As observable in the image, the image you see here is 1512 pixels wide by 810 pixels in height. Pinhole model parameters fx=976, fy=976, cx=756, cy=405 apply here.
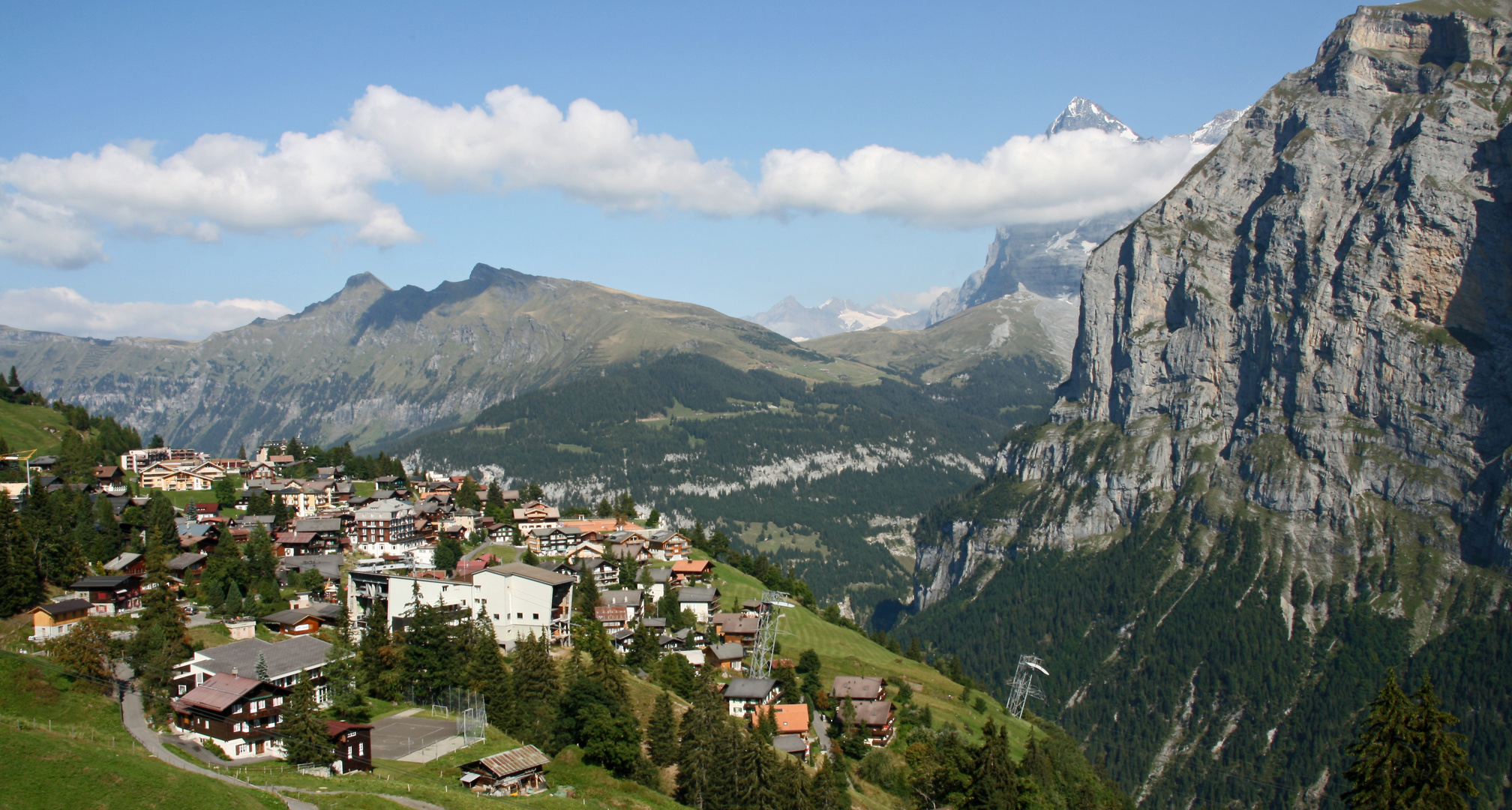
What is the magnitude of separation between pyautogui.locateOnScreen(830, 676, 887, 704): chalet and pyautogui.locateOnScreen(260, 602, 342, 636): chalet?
43717 mm

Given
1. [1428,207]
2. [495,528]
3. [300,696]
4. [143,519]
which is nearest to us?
[300,696]

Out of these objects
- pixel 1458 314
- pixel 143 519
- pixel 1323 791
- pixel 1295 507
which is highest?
pixel 1458 314

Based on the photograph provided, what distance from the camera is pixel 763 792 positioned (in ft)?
192

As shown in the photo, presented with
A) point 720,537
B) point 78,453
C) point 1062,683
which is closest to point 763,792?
point 720,537

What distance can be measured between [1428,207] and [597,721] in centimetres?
20342

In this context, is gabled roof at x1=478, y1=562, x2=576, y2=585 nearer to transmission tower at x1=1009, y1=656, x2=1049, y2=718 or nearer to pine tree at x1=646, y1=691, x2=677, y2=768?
pine tree at x1=646, y1=691, x2=677, y2=768

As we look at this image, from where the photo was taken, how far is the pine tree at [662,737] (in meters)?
64.0

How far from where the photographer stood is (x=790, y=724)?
77.8 m

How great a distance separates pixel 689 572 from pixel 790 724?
3844cm

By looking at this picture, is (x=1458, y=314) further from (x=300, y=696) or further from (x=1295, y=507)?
(x=300, y=696)

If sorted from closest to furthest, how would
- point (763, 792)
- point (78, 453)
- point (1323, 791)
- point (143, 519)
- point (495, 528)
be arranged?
point (763, 792)
point (143, 519)
point (78, 453)
point (495, 528)
point (1323, 791)

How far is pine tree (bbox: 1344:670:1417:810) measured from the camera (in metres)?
45.5

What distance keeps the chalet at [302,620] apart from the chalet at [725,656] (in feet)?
107

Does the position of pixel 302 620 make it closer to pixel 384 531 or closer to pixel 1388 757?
pixel 384 531
